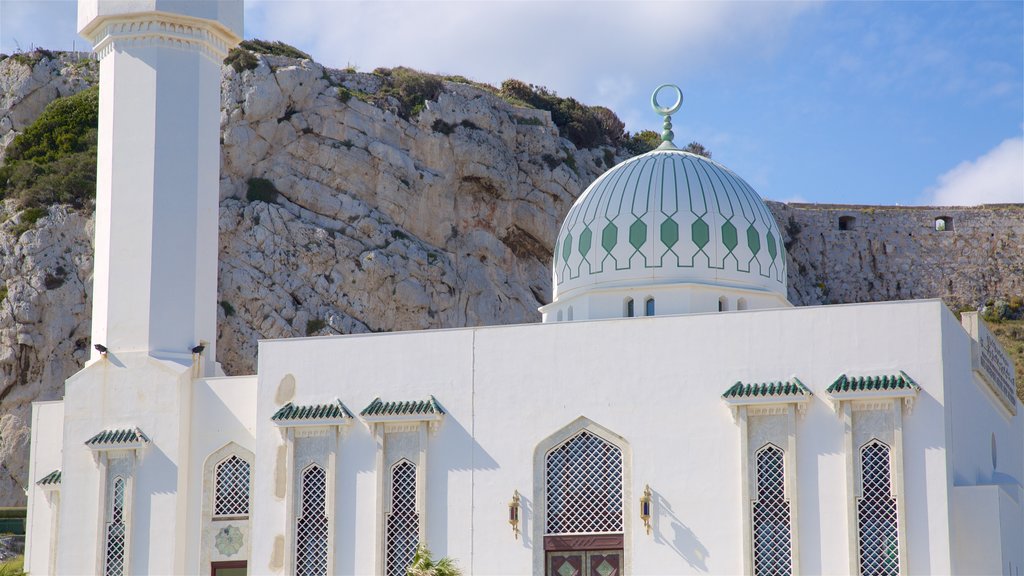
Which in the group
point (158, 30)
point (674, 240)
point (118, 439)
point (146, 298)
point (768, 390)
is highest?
point (158, 30)

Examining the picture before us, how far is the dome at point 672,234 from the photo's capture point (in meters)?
20.6

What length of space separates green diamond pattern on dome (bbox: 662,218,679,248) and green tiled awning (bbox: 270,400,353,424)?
17.3ft

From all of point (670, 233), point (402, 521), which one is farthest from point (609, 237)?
point (402, 521)

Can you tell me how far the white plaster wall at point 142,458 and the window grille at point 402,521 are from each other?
10.5 ft

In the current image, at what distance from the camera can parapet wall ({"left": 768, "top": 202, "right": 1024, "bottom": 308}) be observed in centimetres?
5288

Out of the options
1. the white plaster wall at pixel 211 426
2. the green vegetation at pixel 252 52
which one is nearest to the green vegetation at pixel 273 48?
the green vegetation at pixel 252 52

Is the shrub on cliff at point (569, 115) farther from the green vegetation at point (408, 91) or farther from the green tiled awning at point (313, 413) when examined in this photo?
the green tiled awning at point (313, 413)

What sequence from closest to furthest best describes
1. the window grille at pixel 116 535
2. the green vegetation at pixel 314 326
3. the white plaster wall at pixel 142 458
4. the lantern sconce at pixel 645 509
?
1. the lantern sconce at pixel 645 509
2. the white plaster wall at pixel 142 458
3. the window grille at pixel 116 535
4. the green vegetation at pixel 314 326

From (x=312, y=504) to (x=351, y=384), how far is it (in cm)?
176

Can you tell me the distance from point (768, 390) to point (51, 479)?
11179 mm

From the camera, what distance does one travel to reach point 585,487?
18688 mm

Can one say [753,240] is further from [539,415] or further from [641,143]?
[641,143]

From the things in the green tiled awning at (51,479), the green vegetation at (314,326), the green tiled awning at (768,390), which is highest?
the green vegetation at (314,326)

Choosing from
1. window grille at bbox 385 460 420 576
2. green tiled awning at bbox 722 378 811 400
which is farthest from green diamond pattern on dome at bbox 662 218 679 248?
window grille at bbox 385 460 420 576
